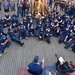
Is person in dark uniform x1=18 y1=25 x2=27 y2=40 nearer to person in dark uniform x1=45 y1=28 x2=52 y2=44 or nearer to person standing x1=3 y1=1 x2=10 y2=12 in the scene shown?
person in dark uniform x1=45 y1=28 x2=52 y2=44

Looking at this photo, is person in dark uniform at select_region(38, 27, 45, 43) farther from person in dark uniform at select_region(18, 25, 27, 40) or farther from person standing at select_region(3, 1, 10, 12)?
person standing at select_region(3, 1, 10, 12)

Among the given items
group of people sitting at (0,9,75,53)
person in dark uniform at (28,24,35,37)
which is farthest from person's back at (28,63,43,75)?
person in dark uniform at (28,24,35,37)

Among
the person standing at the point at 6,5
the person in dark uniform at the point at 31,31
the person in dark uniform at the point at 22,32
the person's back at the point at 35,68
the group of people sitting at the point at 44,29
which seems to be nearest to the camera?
the person's back at the point at 35,68

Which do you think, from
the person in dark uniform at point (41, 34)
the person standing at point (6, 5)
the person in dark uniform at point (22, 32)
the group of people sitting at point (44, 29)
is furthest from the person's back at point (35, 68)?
the person standing at point (6, 5)

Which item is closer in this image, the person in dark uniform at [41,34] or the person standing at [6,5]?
the person in dark uniform at [41,34]

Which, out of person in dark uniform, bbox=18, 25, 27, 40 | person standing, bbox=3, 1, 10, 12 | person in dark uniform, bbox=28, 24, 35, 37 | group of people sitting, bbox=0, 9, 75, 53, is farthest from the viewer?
person standing, bbox=3, 1, 10, 12

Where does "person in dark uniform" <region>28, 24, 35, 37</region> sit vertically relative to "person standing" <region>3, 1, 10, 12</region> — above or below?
below

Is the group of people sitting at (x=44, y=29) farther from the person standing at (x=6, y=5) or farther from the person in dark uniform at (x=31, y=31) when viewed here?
the person standing at (x=6, y=5)

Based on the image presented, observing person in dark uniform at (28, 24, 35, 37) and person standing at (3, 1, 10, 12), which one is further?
person standing at (3, 1, 10, 12)

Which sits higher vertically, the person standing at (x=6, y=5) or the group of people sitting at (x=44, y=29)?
the person standing at (x=6, y=5)

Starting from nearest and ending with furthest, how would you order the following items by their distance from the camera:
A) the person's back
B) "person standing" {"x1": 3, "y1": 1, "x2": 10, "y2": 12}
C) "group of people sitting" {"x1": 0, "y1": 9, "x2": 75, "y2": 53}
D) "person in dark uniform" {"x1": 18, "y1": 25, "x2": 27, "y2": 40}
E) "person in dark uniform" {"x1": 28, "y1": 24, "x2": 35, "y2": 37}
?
the person's back < "group of people sitting" {"x1": 0, "y1": 9, "x2": 75, "y2": 53} < "person in dark uniform" {"x1": 18, "y1": 25, "x2": 27, "y2": 40} < "person in dark uniform" {"x1": 28, "y1": 24, "x2": 35, "y2": 37} < "person standing" {"x1": 3, "y1": 1, "x2": 10, "y2": 12}

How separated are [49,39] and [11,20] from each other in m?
3.21

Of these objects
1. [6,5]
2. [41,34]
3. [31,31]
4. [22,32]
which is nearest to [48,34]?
[41,34]

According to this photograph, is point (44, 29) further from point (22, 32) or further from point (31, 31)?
point (22, 32)
